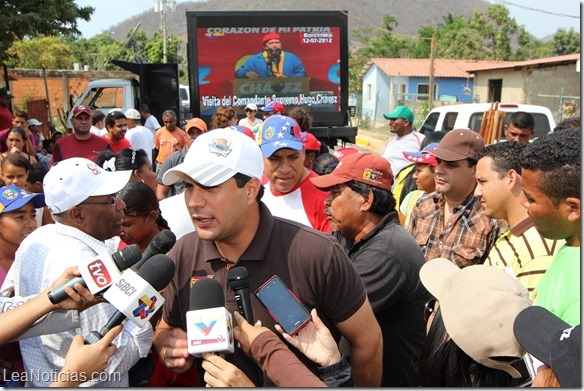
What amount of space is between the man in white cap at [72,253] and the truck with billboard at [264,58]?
33.8ft

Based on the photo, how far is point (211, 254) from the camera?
2.62 meters

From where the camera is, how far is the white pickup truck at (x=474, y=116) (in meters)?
9.84

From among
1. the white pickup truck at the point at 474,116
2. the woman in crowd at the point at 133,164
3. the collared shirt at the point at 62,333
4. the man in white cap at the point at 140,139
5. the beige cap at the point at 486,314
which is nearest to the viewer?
the beige cap at the point at 486,314

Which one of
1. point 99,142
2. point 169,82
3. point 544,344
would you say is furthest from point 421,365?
point 169,82

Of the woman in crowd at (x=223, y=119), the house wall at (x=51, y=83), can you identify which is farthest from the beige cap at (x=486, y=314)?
the house wall at (x=51, y=83)

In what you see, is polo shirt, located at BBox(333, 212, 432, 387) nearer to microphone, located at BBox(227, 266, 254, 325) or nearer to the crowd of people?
the crowd of people

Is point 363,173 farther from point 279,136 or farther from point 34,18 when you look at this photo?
point 34,18

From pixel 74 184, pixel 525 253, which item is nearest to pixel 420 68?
pixel 525 253

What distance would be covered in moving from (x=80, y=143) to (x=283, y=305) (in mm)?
6181

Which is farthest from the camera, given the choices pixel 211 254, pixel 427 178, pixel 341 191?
pixel 427 178

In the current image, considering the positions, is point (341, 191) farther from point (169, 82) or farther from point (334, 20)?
point (169, 82)

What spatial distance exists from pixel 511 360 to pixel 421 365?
372mm

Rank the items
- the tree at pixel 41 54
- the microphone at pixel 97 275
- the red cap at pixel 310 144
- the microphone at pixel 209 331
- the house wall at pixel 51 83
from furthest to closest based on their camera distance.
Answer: the tree at pixel 41 54 → the house wall at pixel 51 83 → the red cap at pixel 310 144 → the microphone at pixel 97 275 → the microphone at pixel 209 331

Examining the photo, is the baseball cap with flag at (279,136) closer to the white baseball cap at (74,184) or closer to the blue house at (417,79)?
the white baseball cap at (74,184)
